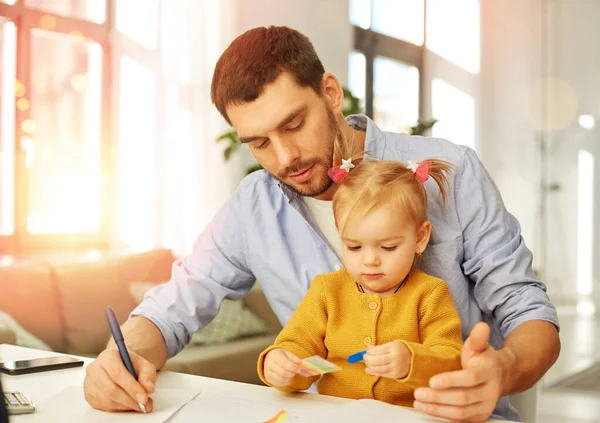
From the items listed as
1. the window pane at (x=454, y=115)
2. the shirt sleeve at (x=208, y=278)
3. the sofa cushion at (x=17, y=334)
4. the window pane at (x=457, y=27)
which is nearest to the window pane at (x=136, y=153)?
the sofa cushion at (x=17, y=334)

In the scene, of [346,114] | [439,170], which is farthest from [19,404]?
[346,114]

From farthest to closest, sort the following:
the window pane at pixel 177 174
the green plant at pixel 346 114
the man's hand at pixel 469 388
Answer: the window pane at pixel 177 174 → the green plant at pixel 346 114 → the man's hand at pixel 469 388

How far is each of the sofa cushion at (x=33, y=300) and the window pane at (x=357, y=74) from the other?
2.81 meters

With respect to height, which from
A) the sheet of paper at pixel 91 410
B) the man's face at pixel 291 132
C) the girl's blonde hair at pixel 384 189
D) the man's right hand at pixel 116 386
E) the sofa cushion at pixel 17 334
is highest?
the man's face at pixel 291 132

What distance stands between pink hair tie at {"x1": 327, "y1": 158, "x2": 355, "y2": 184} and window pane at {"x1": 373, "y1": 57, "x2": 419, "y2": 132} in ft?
14.3

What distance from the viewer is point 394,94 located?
576 centimetres

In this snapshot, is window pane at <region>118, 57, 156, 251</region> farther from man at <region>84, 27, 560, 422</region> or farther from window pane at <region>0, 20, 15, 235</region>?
man at <region>84, 27, 560, 422</region>

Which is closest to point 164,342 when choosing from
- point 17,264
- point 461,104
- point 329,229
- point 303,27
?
point 329,229

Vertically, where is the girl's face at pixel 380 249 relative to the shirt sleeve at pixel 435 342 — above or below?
above

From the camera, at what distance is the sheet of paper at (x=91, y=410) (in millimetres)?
944

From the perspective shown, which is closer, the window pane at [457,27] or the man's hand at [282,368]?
the man's hand at [282,368]

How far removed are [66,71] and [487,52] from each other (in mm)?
3352

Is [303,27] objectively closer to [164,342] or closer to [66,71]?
[66,71]

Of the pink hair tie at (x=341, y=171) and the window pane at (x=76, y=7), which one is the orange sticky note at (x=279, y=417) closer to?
the pink hair tie at (x=341, y=171)
